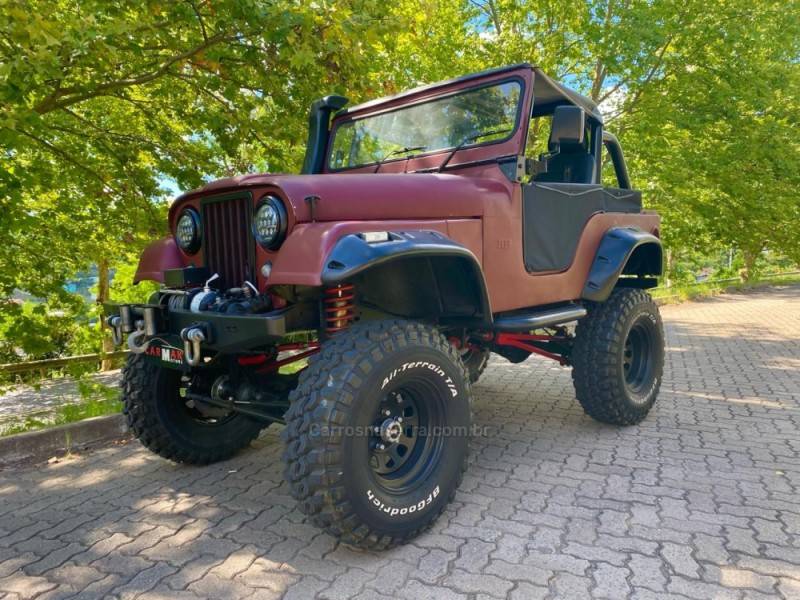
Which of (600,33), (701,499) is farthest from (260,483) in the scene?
(600,33)

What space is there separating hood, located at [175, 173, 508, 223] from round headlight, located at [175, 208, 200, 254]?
0.34 ft

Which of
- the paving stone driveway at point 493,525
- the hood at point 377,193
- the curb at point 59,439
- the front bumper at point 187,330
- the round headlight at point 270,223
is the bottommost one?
the paving stone driveway at point 493,525

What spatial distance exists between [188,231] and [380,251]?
1.30 m

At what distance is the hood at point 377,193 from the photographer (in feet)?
7.98

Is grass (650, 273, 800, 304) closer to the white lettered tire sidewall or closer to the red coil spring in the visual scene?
the white lettered tire sidewall

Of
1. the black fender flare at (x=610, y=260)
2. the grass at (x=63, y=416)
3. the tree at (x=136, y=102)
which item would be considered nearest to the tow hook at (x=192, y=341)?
the tree at (x=136, y=102)

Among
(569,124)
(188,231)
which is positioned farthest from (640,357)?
(188,231)

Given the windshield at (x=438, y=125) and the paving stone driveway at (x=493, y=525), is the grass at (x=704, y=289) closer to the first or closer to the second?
the paving stone driveway at (x=493, y=525)

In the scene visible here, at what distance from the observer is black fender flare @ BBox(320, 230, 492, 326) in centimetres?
215

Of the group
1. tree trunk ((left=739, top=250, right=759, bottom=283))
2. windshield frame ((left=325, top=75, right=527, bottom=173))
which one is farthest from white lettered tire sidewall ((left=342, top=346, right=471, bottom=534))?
tree trunk ((left=739, top=250, right=759, bottom=283))

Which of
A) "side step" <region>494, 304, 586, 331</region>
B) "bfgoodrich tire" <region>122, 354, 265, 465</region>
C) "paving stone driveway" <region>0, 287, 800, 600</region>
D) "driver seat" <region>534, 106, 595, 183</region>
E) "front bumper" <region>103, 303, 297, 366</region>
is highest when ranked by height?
"driver seat" <region>534, 106, 595, 183</region>

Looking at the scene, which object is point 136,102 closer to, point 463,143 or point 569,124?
point 463,143

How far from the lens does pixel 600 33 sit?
9.46 m

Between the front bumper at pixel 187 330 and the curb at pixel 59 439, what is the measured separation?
4.92 feet
